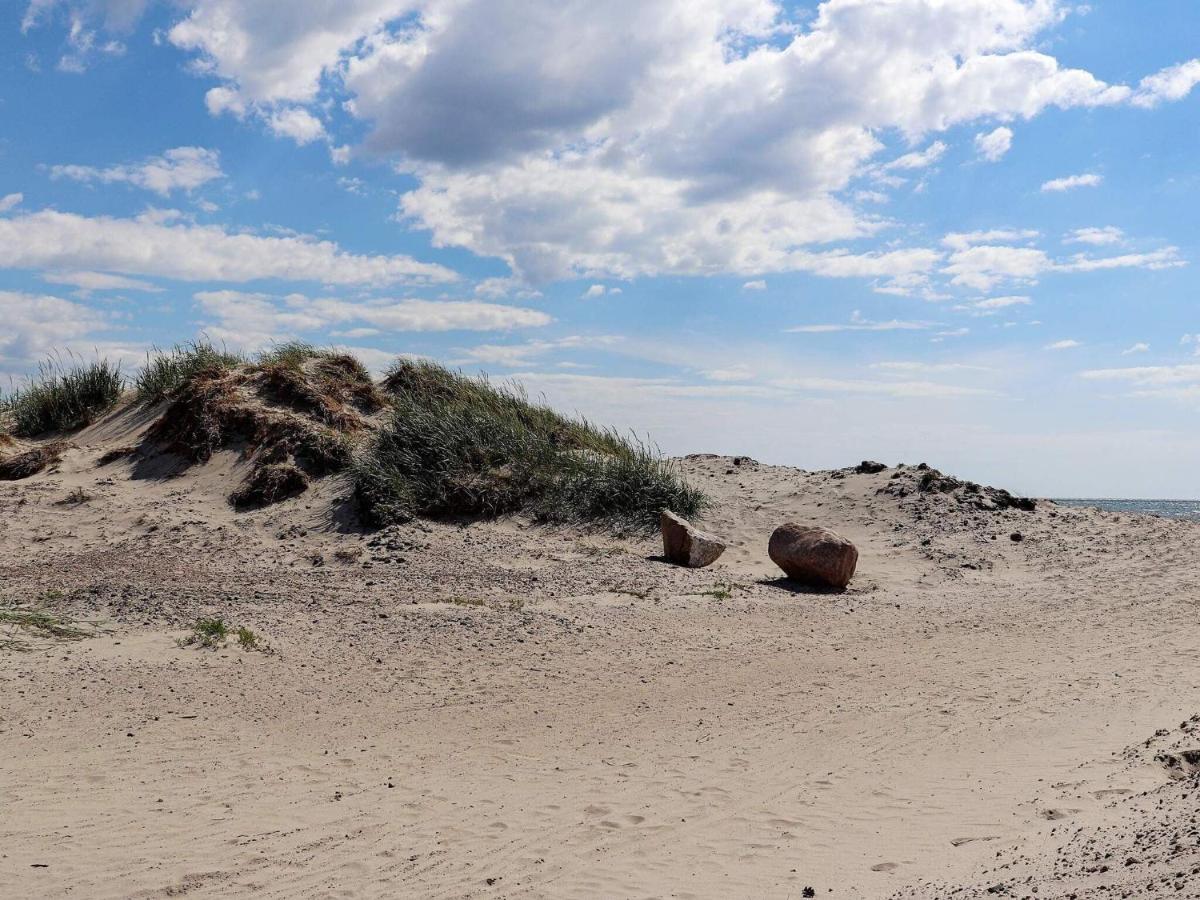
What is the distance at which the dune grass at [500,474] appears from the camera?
13.1m

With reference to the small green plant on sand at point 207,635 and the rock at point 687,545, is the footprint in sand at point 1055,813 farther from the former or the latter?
the rock at point 687,545

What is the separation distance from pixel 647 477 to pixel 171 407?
7.34 meters

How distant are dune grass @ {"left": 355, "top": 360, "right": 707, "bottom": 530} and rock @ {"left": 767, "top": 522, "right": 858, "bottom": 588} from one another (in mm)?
2329

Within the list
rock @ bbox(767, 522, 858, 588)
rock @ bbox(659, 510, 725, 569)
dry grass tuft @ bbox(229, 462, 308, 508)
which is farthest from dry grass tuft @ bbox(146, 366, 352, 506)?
rock @ bbox(767, 522, 858, 588)

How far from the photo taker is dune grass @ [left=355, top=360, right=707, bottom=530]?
13141mm

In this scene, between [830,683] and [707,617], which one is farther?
[707,617]

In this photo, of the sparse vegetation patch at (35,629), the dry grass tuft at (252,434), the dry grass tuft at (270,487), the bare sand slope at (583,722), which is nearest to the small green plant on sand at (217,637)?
the bare sand slope at (583,722)

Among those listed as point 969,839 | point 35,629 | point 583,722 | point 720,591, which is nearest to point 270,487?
point 35,629

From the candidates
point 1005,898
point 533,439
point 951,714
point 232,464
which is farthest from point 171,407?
point 1005,898

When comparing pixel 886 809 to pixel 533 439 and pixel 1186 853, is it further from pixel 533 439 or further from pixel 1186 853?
pixel 533 439

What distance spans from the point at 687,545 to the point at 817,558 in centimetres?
151

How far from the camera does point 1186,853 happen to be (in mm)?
3527

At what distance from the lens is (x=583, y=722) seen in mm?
6820

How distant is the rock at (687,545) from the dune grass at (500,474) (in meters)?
1.20
